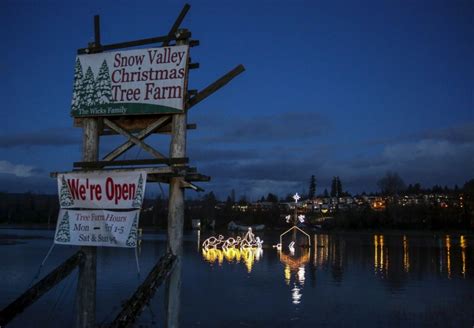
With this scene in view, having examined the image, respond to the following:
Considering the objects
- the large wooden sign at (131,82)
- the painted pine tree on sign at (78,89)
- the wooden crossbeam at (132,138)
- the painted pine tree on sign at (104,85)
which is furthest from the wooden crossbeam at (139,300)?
the painted pine tree on sign at (78,89)

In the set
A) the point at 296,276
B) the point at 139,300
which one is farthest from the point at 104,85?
the point at 296,276

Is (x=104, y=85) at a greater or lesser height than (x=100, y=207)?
greater

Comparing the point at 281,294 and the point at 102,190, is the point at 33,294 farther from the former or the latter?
the point at 281,294

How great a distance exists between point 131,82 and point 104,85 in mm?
585

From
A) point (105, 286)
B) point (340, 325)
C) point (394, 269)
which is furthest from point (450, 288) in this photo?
point (105, 286)

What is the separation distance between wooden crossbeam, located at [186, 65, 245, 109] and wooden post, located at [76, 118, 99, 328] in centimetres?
197

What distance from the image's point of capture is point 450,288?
23.3 m

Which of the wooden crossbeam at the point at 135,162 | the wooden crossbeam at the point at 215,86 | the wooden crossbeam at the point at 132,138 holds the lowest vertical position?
the wooden crossbeam at the point at 135,162

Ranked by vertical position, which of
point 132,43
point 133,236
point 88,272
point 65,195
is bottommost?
point 88,272

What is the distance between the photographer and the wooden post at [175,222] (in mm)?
9117

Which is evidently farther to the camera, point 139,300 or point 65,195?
point 65,195

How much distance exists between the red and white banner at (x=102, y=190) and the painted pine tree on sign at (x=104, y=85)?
1472 millimetres

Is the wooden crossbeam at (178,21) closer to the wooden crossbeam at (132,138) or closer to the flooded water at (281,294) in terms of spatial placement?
the wooden crossbeam at (132,138)

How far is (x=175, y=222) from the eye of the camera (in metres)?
9.28
